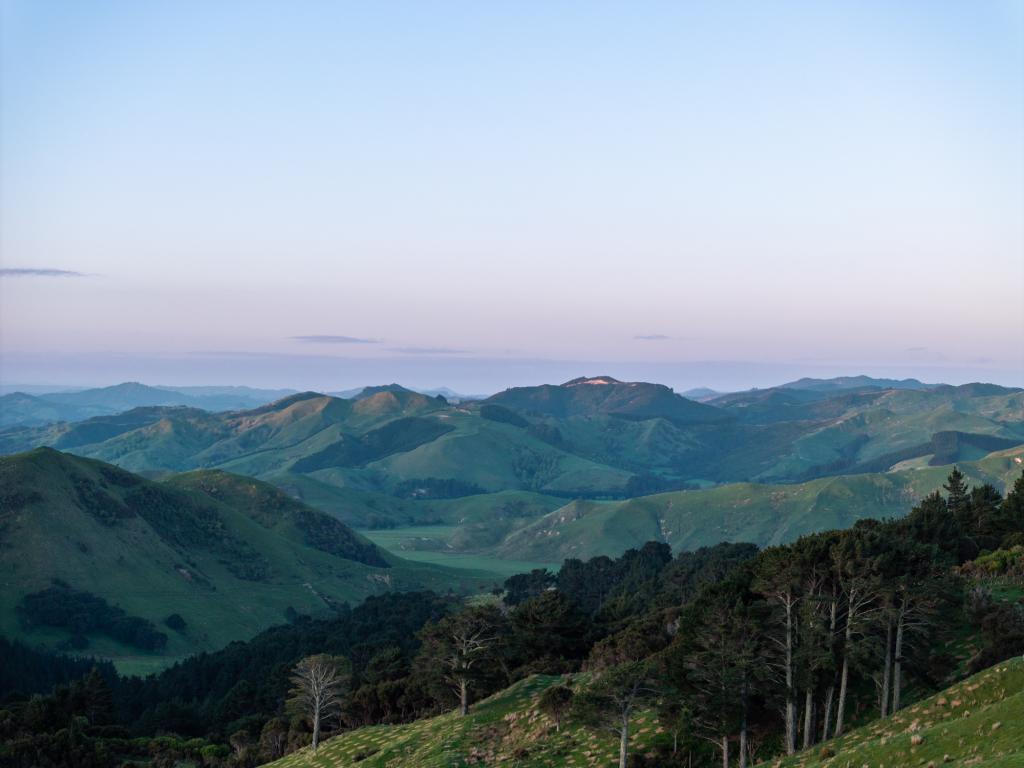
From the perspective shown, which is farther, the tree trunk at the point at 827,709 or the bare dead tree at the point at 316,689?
the bare dead tree at the point at 316,689

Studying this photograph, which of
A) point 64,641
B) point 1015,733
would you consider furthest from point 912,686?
point 64,641

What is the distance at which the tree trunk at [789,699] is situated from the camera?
4941cm

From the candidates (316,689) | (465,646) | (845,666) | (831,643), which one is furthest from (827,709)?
(316,689)

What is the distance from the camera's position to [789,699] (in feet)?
162

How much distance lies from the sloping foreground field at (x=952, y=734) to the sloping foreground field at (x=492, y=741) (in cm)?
1265

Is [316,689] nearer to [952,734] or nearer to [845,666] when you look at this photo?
[845,666]

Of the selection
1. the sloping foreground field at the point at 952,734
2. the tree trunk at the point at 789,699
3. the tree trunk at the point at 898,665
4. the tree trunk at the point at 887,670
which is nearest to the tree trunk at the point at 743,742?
the tree trunk at the point at 789,699

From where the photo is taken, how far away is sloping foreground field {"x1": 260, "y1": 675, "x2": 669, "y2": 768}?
54.0m

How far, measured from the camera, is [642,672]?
168 feet

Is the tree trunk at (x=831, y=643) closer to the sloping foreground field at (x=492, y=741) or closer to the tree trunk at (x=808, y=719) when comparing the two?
the tree trunk at (x=808, y=719)

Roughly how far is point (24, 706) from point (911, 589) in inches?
4057

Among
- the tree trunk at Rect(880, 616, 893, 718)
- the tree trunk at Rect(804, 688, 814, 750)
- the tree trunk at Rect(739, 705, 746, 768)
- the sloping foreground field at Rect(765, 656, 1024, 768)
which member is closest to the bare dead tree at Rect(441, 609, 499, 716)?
the tree trunk at Rect(739, 705, 746, 768)

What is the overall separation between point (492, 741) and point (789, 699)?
64.5ft

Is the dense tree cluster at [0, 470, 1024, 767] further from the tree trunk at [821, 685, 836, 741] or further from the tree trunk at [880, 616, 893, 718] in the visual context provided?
the tree trunk at [821, 685, 836, 741]
